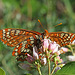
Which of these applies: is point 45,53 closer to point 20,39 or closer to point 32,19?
point 20,39

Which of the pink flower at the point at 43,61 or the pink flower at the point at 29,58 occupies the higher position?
the pink flower at the point at 29,58

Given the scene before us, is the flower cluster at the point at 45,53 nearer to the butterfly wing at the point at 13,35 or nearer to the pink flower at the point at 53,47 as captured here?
the pink flower at the point at 53,47

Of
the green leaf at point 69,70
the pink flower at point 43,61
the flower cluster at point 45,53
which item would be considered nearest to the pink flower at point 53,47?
the flower cluster at point 45,53

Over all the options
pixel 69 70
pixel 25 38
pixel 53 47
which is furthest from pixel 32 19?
pixel 69 70

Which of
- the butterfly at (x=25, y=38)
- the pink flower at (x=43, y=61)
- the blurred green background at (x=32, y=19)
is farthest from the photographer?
the blurred green background at (x=32, y=19)

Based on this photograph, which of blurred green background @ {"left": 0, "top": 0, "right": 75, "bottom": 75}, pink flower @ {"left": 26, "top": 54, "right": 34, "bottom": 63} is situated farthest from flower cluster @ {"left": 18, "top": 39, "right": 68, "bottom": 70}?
blurred green background @ {"left": 0, "top": 0, "right": 75, "bottom": 75}

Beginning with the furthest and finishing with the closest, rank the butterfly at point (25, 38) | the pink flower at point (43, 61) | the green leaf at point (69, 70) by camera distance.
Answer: the butterfly at point (25, 38) < the pink flower at point (43, 61) < the green leaf at point (69, 70)
